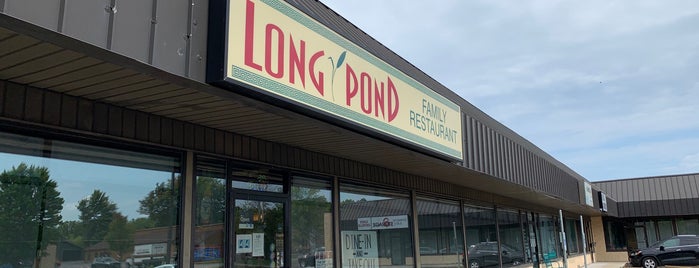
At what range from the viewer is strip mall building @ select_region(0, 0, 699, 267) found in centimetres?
396

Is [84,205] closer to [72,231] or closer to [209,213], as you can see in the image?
[72,231]

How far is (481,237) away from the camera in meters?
15.0

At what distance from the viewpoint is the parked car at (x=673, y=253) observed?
24.5 metres

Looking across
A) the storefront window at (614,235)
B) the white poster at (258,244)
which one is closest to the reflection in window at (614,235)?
the storefront window at (614,235)

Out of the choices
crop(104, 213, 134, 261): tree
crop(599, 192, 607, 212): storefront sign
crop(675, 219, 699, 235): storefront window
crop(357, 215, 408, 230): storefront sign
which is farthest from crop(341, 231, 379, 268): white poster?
crop(675, 219, 699, 235): storefront window

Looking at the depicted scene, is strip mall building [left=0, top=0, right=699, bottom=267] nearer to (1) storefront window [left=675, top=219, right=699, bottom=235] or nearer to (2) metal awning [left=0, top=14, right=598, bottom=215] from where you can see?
(2) metal awning [left=0, top=14, right=598, bottom=215]

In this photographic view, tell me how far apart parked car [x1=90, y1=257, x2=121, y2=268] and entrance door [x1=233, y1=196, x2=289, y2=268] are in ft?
5.41

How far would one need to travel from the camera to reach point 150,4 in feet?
12.7

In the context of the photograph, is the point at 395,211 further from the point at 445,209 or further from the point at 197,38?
the point at 197,38

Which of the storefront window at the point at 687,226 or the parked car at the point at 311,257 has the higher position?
the storefront window at the point at 687,226

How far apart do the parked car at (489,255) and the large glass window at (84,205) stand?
9.49 meters

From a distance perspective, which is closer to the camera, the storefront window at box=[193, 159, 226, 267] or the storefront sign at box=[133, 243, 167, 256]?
the storefront sign at box=[133, 243, 167, 256]

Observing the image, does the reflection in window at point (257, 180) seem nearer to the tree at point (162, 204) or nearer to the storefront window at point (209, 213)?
the storefront window at point (209, 213)

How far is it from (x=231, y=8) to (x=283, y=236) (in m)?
4.16
